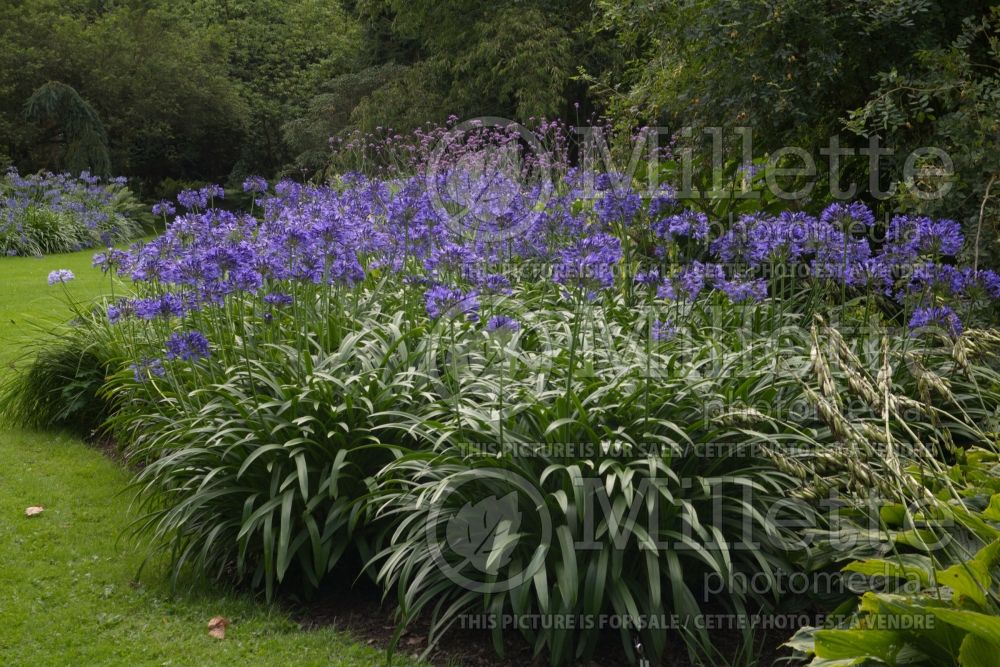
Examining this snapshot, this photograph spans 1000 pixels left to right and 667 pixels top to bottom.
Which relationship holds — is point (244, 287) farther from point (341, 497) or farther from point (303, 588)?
point (303, 588)

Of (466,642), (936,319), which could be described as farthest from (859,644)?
(936,319)

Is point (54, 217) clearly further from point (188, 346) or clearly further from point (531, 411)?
point (531, 411)

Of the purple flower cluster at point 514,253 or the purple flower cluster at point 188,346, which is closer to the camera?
the purple flower cluster at point 514,253

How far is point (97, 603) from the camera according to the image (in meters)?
3.72

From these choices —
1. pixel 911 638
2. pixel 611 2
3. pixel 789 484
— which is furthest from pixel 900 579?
pixel 611 2

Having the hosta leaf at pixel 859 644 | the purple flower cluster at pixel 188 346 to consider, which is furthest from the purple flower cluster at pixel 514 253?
the hosta leaf at pixel 859 644

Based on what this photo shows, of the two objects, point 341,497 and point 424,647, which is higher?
point 341,497

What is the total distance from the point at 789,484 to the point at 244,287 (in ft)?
7.92

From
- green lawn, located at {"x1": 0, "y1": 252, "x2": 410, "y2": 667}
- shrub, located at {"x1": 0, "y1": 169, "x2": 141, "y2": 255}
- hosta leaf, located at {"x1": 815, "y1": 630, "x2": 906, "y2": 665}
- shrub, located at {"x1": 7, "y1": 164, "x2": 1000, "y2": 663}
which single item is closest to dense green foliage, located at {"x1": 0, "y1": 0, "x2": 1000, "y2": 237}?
shrub, located at {"x1": 7, "y1": 164, "x2": 1000, "y2": 663}

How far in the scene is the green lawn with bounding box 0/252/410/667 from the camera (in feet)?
10.8

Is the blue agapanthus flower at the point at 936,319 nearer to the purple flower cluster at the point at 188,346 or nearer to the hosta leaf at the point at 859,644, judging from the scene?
the hosta leaf at the point at 859,644

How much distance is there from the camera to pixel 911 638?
2.31 m

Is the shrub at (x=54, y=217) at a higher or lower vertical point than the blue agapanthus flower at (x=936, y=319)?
higher

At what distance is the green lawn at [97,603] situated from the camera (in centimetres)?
328
